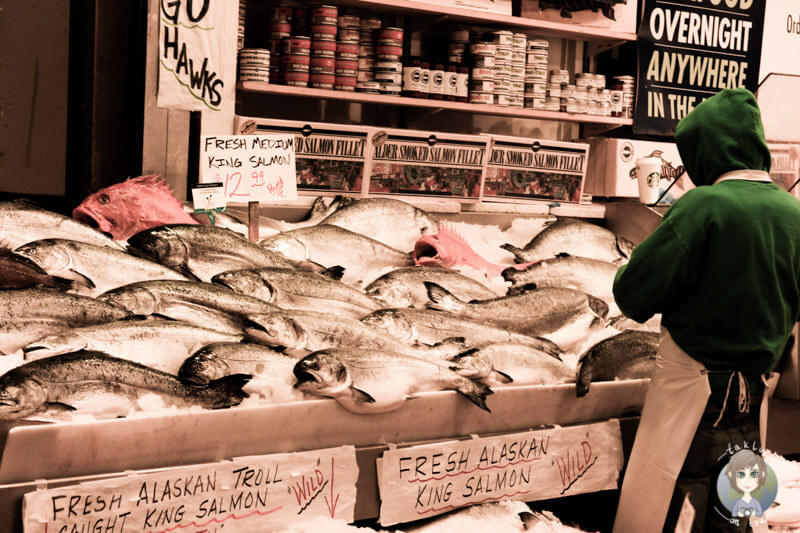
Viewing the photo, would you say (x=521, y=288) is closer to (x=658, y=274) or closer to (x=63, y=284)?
(x=658, y=274)

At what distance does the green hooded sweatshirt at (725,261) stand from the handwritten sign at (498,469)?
1.77 ft

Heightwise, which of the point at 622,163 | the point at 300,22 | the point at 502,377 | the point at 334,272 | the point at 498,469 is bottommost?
the point at 498,469

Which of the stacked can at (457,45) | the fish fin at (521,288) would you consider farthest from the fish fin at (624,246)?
the stacked can at (457,45)

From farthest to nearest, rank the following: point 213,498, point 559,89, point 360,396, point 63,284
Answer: point 559,89 < point 63,284 < point 360,396 < point 213,498

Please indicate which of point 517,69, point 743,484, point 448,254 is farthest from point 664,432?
point 517,69

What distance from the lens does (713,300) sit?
2.48 metres

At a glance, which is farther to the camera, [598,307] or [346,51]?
[346,51]

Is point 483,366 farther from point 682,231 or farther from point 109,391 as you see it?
point 109,391

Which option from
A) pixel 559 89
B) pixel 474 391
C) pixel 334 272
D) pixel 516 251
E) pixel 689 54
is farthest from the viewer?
pixel 689 54

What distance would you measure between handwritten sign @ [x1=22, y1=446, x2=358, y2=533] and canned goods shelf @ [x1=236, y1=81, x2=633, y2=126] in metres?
2.53

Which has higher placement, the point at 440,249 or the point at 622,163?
the point at 622,163

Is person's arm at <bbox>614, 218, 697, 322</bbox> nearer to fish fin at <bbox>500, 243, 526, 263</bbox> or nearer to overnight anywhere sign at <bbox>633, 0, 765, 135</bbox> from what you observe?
fish fin at <bbox>500, 243, 526, 263</bbox>

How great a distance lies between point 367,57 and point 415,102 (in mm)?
378

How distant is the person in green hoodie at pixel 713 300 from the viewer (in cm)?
244
